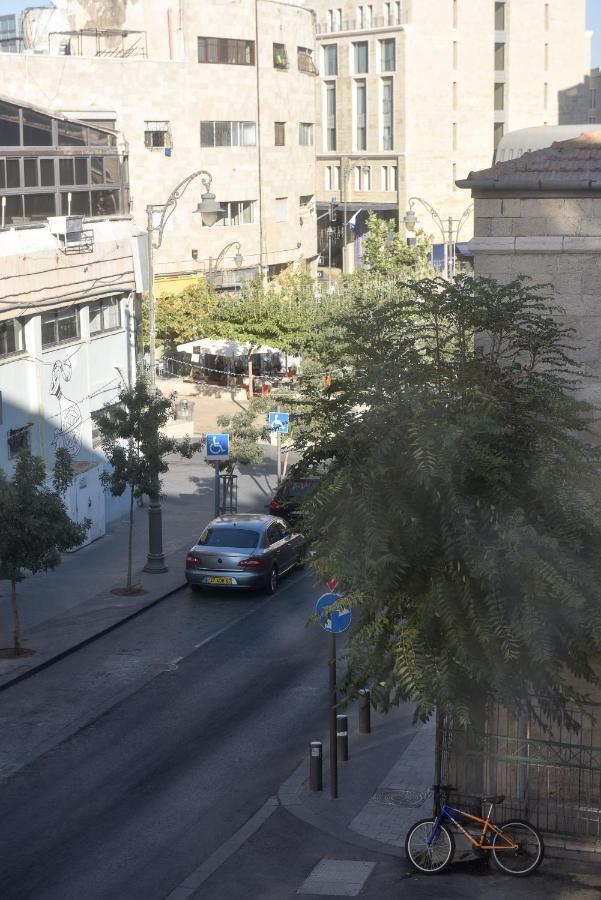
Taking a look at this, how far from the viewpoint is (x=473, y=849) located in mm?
12727

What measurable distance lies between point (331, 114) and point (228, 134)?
1258 inches

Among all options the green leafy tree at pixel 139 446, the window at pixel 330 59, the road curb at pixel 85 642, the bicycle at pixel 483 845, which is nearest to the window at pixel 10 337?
the green leafy tree at pixel 139 446

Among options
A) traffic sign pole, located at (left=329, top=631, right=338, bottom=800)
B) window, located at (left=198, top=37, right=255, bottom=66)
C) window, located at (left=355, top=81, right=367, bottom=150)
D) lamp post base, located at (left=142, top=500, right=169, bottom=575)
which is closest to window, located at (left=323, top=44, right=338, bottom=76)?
window, located at (left=355, top=81, right=367, bottom=150)

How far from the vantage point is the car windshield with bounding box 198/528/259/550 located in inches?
1034

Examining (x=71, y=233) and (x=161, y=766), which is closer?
(x=161, y=766)

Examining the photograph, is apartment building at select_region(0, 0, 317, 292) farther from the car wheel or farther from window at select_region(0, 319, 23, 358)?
the car wheel

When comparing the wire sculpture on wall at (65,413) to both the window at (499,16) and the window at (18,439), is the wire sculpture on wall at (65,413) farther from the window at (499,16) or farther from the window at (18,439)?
the window at (499,16)

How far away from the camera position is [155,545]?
2792 centimetres

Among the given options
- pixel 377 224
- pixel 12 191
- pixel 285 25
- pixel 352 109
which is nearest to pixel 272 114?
pixel 285 25

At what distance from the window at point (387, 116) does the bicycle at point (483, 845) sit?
7559 centimetres

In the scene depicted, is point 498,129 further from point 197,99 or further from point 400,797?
point 400,797

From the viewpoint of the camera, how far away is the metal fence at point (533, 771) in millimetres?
12922

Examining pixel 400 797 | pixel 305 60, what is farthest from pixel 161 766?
pixel 305 60

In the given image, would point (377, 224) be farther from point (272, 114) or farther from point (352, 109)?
point (352, 109)
